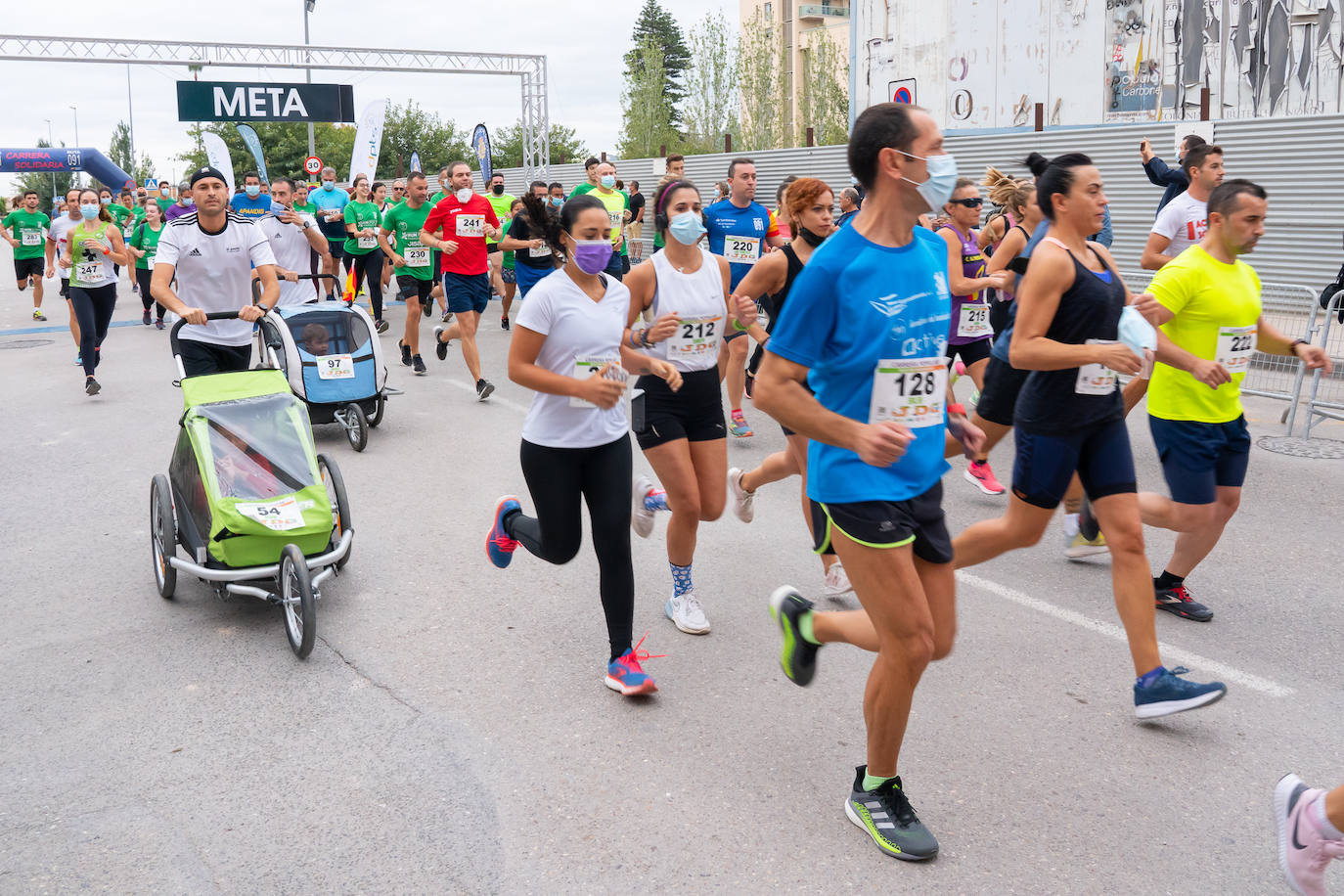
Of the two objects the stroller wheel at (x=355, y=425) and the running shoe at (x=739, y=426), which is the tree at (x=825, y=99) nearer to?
the running shoe at (x=739, y=426)

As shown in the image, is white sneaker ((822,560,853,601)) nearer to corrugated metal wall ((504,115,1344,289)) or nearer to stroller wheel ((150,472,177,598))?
stroller wheel ((150,472,177,598))

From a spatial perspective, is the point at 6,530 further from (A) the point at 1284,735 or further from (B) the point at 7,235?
(B) the point at 7,235

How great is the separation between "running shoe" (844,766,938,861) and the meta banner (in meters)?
28.4

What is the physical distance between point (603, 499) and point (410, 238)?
9758 mm

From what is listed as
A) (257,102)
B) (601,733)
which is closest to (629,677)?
(601,733)

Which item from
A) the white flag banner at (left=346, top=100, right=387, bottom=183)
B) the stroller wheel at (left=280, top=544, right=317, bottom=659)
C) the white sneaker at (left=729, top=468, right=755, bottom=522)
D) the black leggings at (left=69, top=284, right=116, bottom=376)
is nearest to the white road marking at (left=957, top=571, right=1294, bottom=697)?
the white sneaker at (left=729, top=468, right=755, bottom=522)

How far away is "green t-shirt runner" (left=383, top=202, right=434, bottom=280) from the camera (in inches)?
516

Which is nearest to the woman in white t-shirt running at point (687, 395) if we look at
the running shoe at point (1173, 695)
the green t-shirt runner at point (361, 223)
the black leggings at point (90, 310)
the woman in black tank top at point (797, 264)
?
the woman in black tank top at point (797, 264)

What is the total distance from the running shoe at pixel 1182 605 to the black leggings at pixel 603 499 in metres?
2.47

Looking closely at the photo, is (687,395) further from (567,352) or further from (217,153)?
(217,153)

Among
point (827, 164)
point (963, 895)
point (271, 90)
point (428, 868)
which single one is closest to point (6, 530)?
point (428, 868)

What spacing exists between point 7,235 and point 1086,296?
1951 cm

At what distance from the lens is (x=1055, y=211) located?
4289 millimetres

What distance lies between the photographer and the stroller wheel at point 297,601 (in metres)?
4.71
